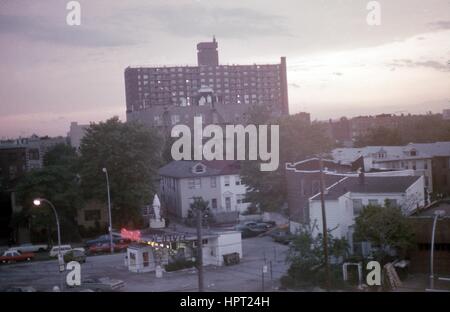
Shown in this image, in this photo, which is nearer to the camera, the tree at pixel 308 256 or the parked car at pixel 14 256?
the tree at pixel 308 256

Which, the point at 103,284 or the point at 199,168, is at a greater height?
the point at 199,168

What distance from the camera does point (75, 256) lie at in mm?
5363

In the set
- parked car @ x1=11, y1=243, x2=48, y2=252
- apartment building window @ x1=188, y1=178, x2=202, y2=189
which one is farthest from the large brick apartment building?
parked car @ x1=11, y1=243, x2=48, y2=252

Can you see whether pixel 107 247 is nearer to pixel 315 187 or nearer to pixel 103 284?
pixel 103 284

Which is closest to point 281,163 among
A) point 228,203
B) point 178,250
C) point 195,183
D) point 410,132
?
point 228,203

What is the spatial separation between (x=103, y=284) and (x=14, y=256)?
1.31m

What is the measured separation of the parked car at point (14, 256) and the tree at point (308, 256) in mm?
2966

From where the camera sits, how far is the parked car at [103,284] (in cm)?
472

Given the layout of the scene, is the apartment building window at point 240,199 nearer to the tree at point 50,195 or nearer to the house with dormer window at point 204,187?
the house with dormer window at point 204,187

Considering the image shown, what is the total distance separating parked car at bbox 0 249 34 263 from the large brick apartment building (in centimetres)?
200

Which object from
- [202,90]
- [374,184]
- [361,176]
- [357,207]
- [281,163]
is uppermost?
[202,90]

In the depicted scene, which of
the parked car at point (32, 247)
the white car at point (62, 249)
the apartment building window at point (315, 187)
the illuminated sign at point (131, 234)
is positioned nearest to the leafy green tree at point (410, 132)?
the apartment building window at point (315, 187)
